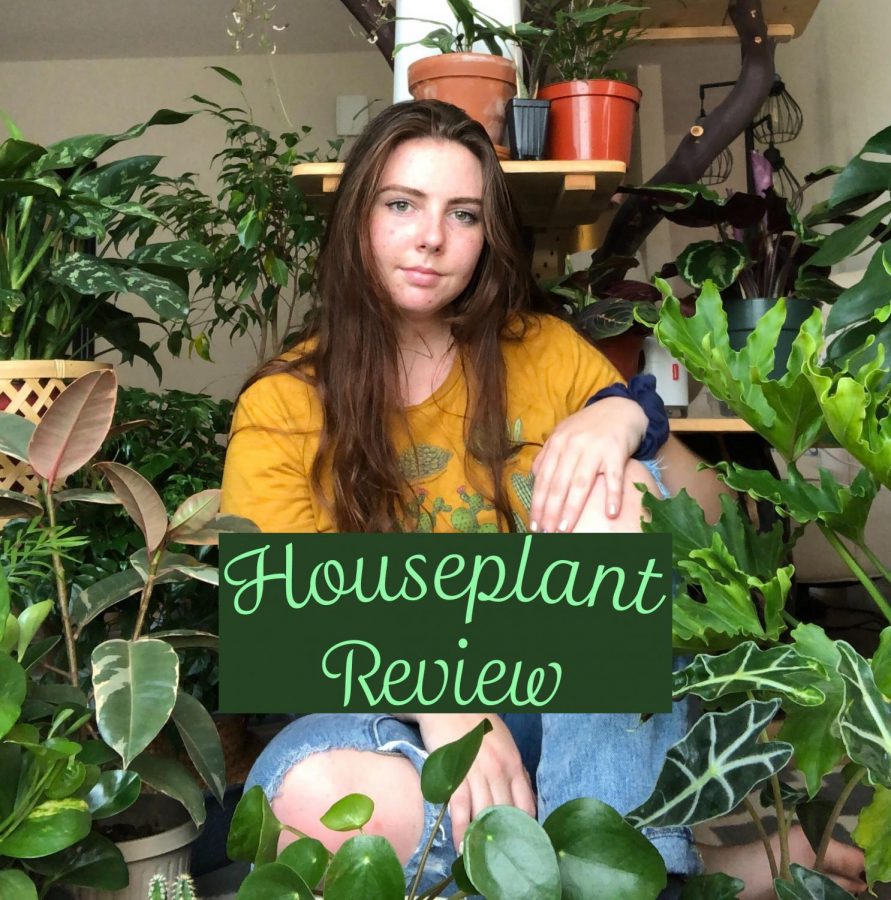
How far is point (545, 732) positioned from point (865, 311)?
62 cm

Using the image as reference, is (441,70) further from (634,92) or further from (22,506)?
(22,506)

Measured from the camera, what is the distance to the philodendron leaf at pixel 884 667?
0.67 meters

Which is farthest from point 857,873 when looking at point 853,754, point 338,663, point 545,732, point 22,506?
point 22,506

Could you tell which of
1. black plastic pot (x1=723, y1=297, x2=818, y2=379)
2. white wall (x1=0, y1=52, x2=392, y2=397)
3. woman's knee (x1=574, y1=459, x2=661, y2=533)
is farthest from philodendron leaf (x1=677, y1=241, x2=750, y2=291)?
white wall (x1=0, y1=52, x2=392, y2=397)

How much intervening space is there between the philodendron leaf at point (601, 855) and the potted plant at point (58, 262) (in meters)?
0.82

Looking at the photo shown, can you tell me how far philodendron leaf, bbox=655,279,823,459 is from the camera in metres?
0.69

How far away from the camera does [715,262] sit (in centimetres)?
163

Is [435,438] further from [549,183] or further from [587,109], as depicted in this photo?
[587,109]

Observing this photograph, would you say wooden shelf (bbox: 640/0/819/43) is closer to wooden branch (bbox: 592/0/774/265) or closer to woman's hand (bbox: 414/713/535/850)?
wooden branch (bbox: 592/0/774/265)

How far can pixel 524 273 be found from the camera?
1.32m

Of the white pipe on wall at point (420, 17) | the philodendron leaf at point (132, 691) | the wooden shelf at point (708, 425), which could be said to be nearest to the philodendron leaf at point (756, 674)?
the philodendron leaf at point (132, 691)

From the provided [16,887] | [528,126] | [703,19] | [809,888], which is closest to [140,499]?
[16,887]

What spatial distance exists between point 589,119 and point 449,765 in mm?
1264

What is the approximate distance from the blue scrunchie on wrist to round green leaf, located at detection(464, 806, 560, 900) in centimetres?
59
